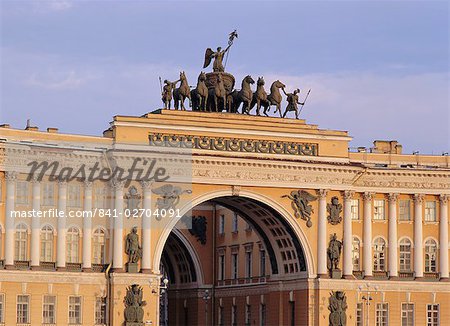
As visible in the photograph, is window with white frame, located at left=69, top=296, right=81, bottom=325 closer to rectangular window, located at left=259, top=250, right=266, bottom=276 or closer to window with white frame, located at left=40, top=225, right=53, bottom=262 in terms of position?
window with white frame, located at left=40, top=225, right=53, bottom=262

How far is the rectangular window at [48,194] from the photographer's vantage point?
75312mm

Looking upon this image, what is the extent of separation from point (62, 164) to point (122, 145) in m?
3.51

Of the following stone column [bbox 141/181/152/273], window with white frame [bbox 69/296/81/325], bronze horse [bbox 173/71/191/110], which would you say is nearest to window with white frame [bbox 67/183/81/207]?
stone column [bbox 141/181/152/273]

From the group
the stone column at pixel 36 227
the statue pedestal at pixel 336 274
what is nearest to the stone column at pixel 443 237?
the statue pedestal at pixel 336 274

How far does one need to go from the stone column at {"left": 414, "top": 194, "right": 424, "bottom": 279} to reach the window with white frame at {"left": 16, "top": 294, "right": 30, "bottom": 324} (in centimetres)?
2403

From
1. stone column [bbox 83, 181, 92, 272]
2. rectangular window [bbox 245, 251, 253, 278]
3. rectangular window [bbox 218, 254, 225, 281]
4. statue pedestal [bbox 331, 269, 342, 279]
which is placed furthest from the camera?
rectangular window [bbox 218, 254, 225, 281]

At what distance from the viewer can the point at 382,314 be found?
82688 millimetres

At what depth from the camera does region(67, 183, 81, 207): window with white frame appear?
7612 cm

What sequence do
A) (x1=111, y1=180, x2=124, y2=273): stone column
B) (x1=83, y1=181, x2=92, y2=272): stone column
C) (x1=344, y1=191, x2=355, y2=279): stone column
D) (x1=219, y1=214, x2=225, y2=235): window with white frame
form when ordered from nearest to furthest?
(x1=111, y1=180, x2=124, y2=273): stone column → (x1=83, y1=181, x2=92, y2=272): stone column → (x1=344, y1=191, x2=355, y2=279): stone column → (x1=219, y1=214, x2=225, y2=235): window with white frame

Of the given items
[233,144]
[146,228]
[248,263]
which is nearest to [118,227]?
[146,228]

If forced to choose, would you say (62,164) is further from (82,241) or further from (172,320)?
(172,320)

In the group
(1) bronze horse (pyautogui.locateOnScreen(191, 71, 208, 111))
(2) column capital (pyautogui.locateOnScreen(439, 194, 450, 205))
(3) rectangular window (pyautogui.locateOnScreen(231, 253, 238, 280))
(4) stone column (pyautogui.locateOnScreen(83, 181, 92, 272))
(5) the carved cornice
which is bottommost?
(3) rectangular window (pyautogui.locateOnScreen(231, 253, 238, 280))

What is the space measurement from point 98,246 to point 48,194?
4221 mm

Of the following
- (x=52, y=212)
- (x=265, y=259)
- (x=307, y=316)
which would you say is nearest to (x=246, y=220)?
(x=265, y=259)
